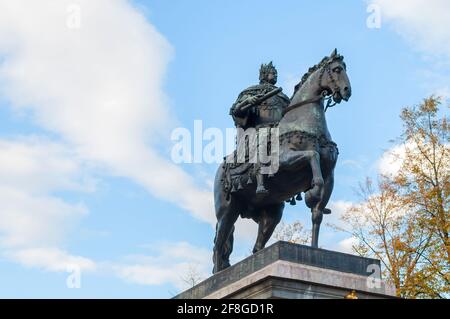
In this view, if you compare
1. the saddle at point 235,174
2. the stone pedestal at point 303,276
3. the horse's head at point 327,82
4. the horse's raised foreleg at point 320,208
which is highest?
the horse's head at point 327,82

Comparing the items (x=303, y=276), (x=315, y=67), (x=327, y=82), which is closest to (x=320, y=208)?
(x=303, y=276)

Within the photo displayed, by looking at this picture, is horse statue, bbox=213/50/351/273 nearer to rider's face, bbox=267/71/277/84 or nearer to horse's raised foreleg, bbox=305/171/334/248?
horse's raised foreleg, bbox=305/171/334/248

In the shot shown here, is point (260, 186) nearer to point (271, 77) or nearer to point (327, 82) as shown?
point (327, 82)

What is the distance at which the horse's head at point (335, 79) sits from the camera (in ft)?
42.1

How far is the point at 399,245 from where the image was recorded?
77.4 ft

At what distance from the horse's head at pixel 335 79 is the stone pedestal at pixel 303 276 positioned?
298 cm

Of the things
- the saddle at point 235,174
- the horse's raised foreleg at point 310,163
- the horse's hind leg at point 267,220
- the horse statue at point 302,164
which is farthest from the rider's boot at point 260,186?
the horse's hind leg at point 267,220

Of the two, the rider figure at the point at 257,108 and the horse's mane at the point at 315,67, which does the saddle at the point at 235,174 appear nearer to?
the rider figure at the point at 257,108

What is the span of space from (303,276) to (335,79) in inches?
154

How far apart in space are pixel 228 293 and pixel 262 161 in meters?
2.69

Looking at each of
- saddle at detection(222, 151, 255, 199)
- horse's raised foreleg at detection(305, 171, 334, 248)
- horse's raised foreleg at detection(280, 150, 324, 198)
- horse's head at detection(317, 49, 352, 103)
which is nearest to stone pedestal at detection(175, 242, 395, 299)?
horse's raised foreleg at detection(305, 171, 334, 248)
